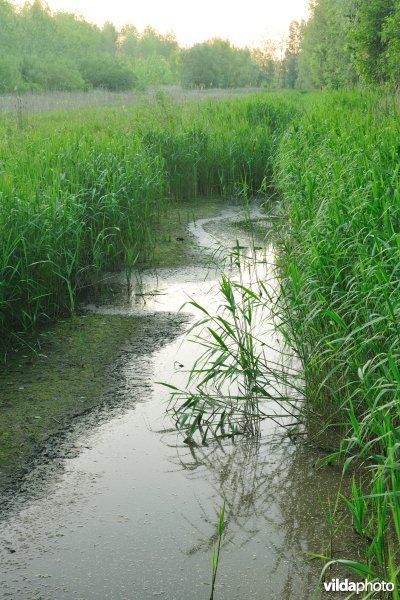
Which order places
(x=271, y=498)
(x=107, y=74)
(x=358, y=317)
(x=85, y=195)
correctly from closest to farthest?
(x=271, y=498) < (x=358, y=317) < (x=85, y=195) < (x=107, y=74)

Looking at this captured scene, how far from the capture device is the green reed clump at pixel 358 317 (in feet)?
7.52

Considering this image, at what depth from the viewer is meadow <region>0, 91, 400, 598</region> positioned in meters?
2.58

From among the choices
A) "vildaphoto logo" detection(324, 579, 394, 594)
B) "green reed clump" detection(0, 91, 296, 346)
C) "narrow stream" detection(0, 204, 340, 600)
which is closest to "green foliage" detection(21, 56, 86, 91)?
"green reed clump" detection(0, 91, 296, 346)

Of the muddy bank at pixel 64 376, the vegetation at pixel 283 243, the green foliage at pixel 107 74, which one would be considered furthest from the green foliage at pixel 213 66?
the muddy bank at pixel 64 376

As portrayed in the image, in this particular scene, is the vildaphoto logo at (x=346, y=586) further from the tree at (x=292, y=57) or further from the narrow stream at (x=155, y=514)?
the tree at (x=292, y=57)

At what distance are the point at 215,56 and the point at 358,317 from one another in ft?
189

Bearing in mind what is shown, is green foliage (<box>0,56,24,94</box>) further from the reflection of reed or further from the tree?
the tree

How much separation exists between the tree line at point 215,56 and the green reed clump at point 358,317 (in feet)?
28.2

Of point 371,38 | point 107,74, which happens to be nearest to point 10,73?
point 107,74

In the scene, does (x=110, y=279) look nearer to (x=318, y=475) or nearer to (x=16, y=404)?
(x=16, y=404)

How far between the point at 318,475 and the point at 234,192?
6.52 m

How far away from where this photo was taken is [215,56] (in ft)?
187

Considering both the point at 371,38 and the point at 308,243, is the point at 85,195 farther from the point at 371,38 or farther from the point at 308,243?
the point at 371,38

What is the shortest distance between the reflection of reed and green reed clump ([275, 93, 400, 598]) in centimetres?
16
